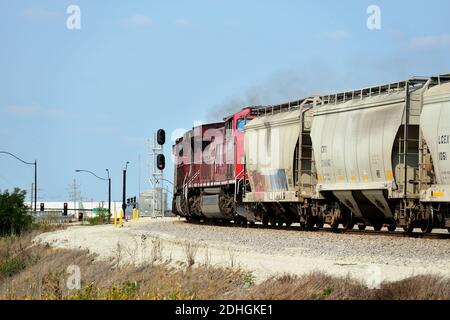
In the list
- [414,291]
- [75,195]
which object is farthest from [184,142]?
[75,195]

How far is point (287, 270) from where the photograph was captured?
1418 centimetres

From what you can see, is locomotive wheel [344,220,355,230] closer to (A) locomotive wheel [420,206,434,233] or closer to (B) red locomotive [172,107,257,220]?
(A) locomotive wheel [420,206,434,233]

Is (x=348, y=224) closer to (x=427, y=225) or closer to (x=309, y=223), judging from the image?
(x=309, y=223)

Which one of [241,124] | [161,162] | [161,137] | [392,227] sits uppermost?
[161,137]

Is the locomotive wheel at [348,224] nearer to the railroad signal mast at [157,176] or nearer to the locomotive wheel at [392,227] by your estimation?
the locomotive wheel at [392,227]

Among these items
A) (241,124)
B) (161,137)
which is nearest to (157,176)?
(161,137)

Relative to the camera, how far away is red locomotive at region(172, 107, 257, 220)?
34656 millimetres

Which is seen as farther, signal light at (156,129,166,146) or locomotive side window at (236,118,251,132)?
signal light at (156,129,166,146)

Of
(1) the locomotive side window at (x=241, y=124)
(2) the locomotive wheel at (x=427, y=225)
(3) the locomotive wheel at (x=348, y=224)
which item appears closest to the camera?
(2) the locomotive wheel at (x=427, y=225)

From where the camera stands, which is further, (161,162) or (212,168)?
(161,162)

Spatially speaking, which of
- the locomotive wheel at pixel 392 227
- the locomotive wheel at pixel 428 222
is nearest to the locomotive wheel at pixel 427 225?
the locomotive wheel at pixel 428 222

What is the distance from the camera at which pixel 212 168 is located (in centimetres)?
3766

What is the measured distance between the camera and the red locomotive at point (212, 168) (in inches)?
1364

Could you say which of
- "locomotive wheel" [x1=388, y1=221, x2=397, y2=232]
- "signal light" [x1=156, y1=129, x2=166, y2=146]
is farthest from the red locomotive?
"signal light" [x1=156, y1=129, x2=166, y2=146]
